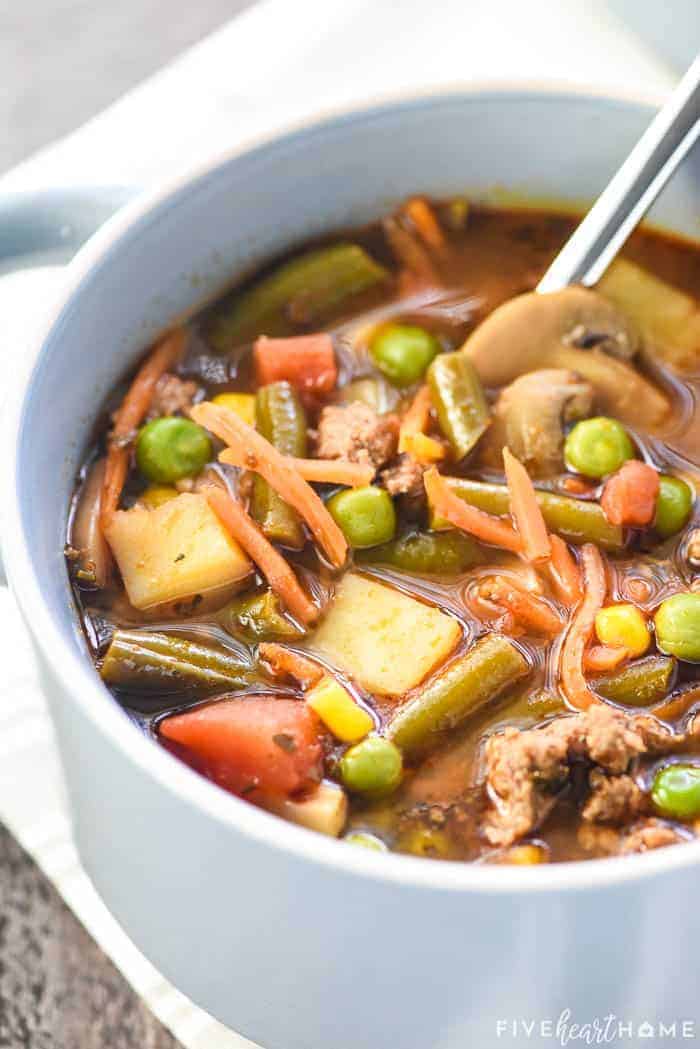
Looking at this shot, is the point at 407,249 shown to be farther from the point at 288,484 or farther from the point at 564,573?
the point at 564,573

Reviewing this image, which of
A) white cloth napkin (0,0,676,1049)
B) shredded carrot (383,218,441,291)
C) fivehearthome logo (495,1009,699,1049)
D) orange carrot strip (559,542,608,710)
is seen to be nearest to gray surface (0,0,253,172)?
white cloth napkin (0,0,676,1049)

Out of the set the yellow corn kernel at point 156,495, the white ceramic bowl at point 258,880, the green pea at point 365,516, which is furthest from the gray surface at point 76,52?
the green pea at point 365,516

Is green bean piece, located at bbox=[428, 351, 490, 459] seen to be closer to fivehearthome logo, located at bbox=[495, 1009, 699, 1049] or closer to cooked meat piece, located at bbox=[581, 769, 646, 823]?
cooked meat piece, located at bbox=[581, 769, 646, 823]

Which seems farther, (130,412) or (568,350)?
(568,350)

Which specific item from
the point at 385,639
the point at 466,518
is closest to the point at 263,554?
the point at 385,639

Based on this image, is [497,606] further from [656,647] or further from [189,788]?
[189,788]

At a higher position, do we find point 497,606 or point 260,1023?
point 497,606

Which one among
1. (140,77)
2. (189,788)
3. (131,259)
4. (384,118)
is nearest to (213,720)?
(189,788)
